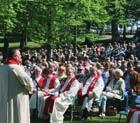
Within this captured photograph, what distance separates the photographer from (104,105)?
49.4ft

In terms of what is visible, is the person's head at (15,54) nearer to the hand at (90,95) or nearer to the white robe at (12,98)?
the white robe at (12,98)

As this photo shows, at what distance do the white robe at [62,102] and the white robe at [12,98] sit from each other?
3234 millimetres

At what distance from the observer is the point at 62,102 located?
1445cm

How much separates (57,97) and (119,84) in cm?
177

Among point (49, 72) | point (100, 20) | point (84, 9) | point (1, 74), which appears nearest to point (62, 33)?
point (84, 9)

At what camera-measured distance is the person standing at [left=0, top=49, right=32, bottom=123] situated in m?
10.7

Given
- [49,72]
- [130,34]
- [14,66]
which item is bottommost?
[130,34]

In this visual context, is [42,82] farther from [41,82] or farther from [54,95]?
[54,95]

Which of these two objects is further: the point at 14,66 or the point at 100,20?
the point at 100,20

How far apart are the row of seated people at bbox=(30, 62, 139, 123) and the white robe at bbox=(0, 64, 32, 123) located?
3297 millimetres

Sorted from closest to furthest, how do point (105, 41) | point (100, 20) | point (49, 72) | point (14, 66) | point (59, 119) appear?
point (14, 66)
point (59, 119)
point (49, 72)
point (100, 20)
point (105, 41)

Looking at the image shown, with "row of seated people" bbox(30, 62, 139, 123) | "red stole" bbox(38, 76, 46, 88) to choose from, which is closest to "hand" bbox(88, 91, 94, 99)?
"row of seated people" bbox(30, 62, 139, 123)

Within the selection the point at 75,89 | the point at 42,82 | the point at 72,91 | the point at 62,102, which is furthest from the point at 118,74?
the point at 42,82

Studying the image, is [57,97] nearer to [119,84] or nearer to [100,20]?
[119,84]
